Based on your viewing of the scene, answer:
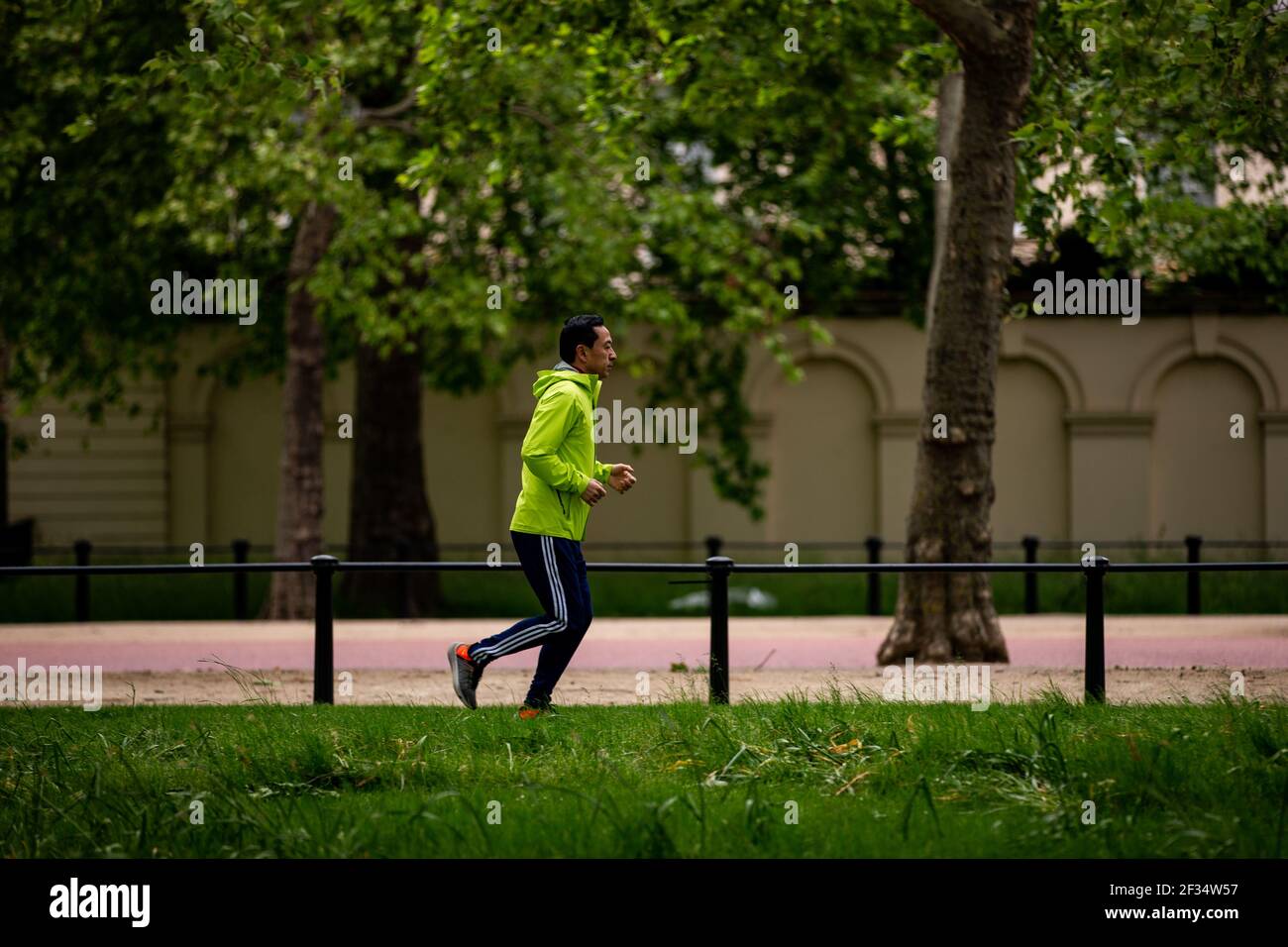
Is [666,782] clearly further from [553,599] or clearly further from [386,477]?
[386,477]

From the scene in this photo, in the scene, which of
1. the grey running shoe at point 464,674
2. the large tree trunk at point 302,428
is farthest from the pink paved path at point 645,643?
the grey running shoe at point 464,674

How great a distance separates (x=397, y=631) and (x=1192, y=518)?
15271 millimetres

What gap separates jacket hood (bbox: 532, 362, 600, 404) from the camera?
7238mm

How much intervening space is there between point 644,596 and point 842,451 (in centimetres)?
633

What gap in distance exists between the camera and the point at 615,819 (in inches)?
209

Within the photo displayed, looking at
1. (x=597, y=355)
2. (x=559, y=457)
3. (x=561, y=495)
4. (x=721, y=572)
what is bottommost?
(x=721, y=572)

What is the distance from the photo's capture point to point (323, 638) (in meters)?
8.77

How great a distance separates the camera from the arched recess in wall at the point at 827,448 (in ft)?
80.7

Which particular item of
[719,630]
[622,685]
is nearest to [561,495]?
[719,630]

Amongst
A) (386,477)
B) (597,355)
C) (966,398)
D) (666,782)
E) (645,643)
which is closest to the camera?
(666,782)

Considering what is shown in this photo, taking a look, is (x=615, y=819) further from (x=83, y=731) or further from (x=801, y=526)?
(x=801, y=526)

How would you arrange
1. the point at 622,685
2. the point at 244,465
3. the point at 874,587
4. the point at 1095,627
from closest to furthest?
the point at 1095,627 → the point at 622,685 → the point at 874,587 → the point at 244,465
